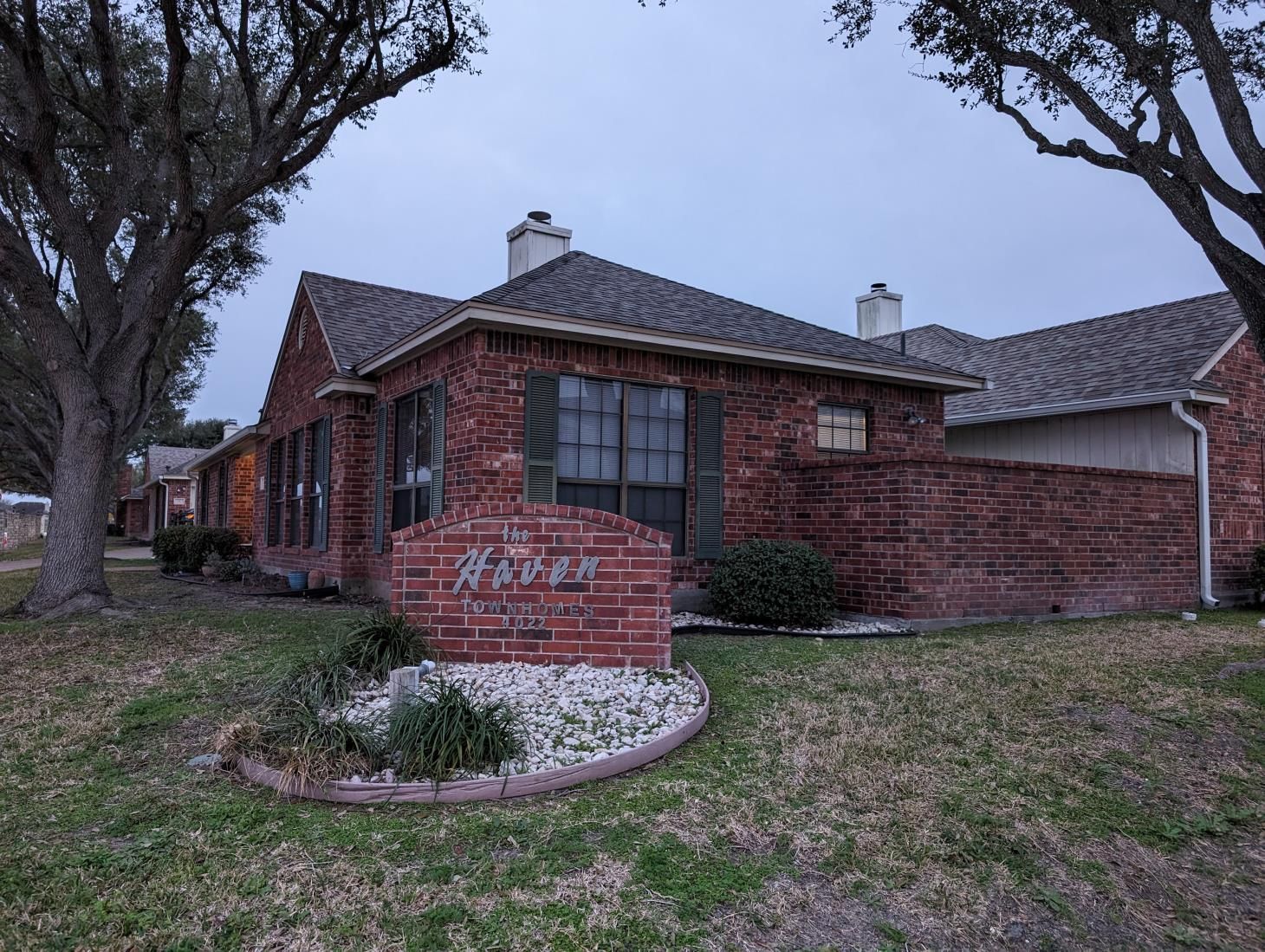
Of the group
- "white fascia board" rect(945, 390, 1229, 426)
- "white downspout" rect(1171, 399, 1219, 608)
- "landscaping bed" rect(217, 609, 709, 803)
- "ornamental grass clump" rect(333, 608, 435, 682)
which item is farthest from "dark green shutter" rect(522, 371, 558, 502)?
"white downspout" rect(1171, 399, 1219, 608)

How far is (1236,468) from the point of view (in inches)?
452

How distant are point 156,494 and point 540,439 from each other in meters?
38.0

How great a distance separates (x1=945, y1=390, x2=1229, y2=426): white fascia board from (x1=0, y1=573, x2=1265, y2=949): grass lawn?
6.85 metres

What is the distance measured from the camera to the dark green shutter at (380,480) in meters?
10.9

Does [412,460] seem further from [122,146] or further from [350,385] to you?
[122,146]

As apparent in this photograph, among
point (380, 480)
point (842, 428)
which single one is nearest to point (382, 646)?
point (380, 480)

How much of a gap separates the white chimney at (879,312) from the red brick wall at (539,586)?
50.6 feet

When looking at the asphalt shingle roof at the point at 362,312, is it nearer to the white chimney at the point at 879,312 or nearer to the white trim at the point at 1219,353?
the white chimney at the point at 879,312

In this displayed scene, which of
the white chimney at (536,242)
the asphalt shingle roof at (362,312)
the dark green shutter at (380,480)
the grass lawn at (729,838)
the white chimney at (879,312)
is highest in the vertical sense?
the white chimney at (879,312)

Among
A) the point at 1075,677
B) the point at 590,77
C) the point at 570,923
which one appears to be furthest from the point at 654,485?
the point at 590,77

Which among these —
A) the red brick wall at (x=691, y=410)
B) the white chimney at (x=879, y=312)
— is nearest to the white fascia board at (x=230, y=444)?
the red brick wall at (x=691, y=410)

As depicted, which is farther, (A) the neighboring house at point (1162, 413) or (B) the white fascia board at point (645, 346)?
(A) the neighboring house at point (1162, 413)

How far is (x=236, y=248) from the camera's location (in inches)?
612

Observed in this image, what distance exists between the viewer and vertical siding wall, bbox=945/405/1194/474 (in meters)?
11.3
